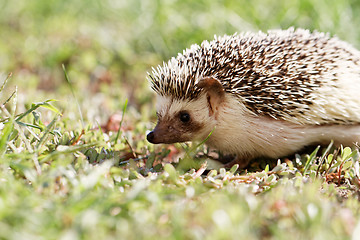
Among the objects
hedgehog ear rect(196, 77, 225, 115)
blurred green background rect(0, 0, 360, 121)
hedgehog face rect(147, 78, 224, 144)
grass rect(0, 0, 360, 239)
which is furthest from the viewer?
blurred green background rect(0, 0, 360, 121)

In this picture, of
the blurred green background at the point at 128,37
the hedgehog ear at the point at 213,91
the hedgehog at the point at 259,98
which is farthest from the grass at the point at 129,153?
the hedgehog ear at the point at 213,91

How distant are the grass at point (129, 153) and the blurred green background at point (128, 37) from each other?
0.07 ft

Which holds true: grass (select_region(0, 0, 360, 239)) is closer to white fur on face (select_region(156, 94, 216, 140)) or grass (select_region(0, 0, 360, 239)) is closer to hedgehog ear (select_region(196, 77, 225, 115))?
white fur on face (select_region(156, 94, 216, 140))

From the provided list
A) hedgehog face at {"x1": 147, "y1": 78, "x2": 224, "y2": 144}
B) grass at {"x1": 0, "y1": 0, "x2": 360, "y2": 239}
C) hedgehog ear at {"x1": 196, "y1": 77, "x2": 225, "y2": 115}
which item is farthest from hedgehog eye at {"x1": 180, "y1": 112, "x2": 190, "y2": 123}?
grass at {"x1": 0, "y1": 0, "x2": 360, "y2": 239}

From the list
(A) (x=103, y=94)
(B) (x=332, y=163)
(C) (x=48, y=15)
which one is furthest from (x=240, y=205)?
(C) (x=48, y=15)

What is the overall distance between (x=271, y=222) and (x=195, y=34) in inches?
165

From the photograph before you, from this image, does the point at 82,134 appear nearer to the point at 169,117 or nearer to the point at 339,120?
the point at 169,117

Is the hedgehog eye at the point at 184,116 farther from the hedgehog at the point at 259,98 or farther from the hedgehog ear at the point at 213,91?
the hedgehog ear at the point at 213,91

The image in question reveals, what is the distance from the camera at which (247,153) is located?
385cm

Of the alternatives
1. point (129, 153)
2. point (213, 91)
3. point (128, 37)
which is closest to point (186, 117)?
point (213, 91)

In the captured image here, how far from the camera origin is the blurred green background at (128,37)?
5817 mm

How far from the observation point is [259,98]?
A: 363 centimetres

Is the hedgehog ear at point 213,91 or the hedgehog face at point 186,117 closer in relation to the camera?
the hedgehog ear at point 213,91

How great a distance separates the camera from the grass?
2.16 meters
